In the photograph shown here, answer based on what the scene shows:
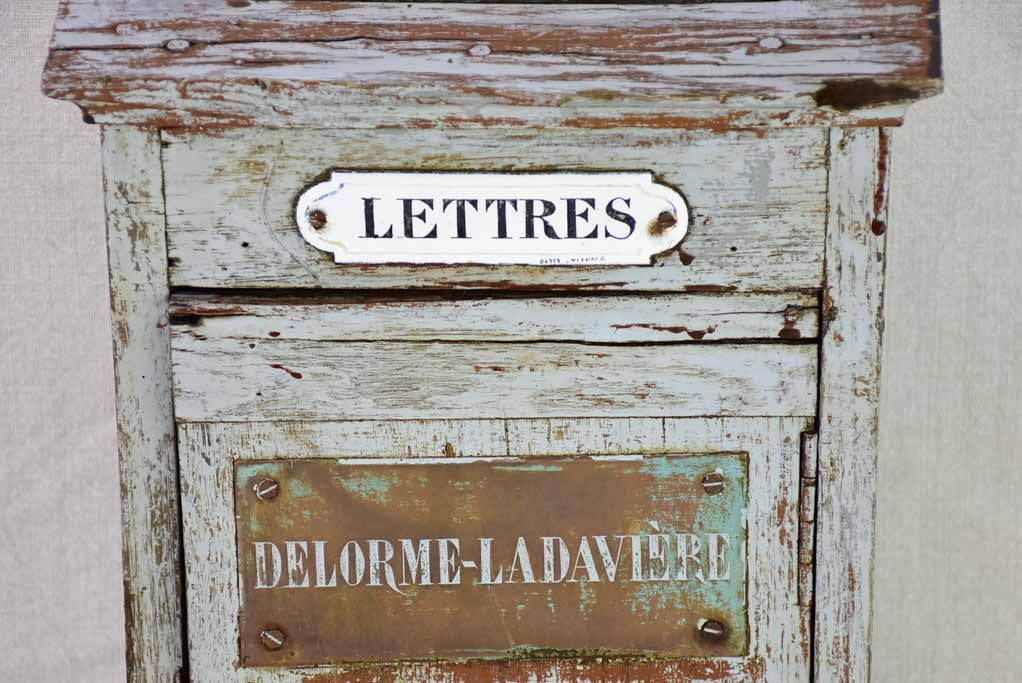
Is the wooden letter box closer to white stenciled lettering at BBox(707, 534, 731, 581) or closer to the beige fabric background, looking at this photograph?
white stenciled lettering at BBox(707, 534, 731, 581)

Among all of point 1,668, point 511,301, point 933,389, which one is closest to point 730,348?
point 511,301

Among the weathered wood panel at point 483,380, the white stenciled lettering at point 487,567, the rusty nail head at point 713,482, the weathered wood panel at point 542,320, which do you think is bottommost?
the white stenciled lettering at point 487,567

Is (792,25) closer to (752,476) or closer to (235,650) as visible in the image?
(752,476)

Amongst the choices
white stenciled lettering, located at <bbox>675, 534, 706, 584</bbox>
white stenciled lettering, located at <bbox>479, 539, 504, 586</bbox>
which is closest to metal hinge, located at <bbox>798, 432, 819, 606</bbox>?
white stenciled lettering, located at <bbox>675, 534, 706, 584</bbox>

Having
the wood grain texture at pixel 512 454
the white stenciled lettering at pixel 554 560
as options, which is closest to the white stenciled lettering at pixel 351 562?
the wood grain texture at pixel 512 454

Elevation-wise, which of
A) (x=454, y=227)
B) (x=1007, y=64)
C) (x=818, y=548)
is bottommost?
(x=818, y=548)

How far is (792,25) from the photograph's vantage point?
98cm

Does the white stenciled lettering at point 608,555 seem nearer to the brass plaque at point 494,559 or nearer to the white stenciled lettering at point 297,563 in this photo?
the brass plaque at point 494,559

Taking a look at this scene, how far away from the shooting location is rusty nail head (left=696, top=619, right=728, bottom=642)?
3.47 ft

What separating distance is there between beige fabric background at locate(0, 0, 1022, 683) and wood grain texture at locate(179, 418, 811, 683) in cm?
77

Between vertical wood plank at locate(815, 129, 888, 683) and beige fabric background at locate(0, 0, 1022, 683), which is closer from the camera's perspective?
vertical wood plank at locate(815, 129, 888, 683)

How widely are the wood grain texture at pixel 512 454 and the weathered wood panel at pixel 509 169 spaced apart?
162mm

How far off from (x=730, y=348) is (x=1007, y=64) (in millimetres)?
1022

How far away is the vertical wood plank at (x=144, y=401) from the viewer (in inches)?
38.9
